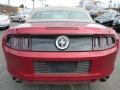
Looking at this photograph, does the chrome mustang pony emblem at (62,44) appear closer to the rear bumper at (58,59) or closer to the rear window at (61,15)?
the rear bumper at (58,59)

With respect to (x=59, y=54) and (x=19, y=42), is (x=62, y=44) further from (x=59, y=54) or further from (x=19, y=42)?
(x=19, y=42)

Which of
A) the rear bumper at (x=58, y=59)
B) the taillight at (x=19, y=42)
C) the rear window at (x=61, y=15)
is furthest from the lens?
the rear window at (x=61, y=15)

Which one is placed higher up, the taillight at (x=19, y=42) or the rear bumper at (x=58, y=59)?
the taillight at (x=19, y=42)

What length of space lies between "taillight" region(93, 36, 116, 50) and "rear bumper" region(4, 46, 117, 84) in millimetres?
85

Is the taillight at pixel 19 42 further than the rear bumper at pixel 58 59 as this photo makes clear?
Yes

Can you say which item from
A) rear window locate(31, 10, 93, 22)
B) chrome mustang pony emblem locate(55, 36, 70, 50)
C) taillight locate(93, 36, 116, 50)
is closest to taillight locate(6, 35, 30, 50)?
chrome mustang pony emblem locate(55, 36, 70, 50)

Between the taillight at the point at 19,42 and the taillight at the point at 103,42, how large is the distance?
3.14 feet

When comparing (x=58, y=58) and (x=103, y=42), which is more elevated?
(x=103, y=42)

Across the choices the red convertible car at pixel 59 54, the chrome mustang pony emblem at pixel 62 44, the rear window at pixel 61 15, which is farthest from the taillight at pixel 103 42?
the rear window at pixel 61 15

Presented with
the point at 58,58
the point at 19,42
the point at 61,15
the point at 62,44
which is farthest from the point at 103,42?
the point at 61,15

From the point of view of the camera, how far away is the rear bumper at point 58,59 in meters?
4.09

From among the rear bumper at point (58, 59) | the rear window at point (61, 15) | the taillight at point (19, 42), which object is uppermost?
the rear window at point (61, 15)

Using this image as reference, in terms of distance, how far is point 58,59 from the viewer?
4.08 m

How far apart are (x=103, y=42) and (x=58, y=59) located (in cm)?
75
